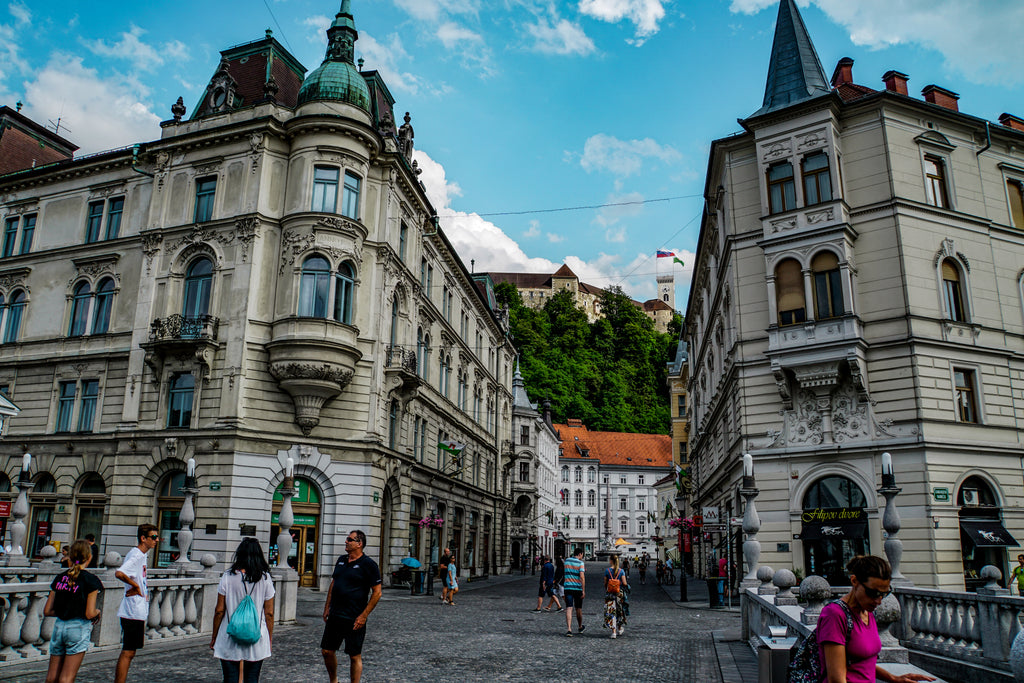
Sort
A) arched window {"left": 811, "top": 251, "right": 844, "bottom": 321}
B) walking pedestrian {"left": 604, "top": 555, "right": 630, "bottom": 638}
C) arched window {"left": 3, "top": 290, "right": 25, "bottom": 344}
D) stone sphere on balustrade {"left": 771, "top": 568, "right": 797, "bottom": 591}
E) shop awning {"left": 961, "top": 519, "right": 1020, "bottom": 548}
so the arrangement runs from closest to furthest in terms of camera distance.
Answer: stone sphere on balustrade {"left": 771, "top": 568, "right": 797, "bottom": 591} < walking pedestrian {"left": 604, "top": 555, "right": 630, "bottom": 638} < shop awning {"left": 961, "top": 519, "right": 1020, "bottom": 548} < arched window {"left": 811, "top": 251, "right": 844, "bottom": 321} < arched window {"left": 3, "top": 290, "right": 25, "bottom": 344}

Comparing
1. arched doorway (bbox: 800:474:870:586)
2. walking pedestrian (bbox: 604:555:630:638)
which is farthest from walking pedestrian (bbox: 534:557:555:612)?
arched doorway (bbox: 800:474:870:586)

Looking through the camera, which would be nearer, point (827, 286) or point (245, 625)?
point (245, 625)

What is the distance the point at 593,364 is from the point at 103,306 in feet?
275

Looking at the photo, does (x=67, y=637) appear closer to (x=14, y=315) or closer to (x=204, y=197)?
(x=204, y=197)

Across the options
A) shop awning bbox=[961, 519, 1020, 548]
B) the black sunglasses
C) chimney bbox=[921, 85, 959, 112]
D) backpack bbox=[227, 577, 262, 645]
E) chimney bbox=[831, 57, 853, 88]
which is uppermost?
chimney bbox=[831, 57, 853, 88]

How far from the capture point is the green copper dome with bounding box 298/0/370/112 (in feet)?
93.0

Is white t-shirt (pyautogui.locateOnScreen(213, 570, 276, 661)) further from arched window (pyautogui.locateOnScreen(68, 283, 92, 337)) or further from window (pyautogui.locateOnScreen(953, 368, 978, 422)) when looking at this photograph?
arched window (pyautogui.locateOnScreen(68, 283, 92, 337))

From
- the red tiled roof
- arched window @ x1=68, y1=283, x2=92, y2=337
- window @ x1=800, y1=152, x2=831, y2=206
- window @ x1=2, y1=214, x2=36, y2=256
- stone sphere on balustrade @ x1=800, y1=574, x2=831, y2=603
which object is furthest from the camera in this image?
the red tiled roof

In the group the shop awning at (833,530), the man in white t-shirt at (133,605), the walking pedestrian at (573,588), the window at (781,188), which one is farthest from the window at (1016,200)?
the man in white t-shirt at (133,605)

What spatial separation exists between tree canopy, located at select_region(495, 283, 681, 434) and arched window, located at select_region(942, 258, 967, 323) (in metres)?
72.4

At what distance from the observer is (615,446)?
100562 millimetres

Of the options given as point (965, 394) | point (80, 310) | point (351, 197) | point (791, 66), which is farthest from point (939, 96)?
point (80, 310)

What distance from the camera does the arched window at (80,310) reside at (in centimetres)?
3059

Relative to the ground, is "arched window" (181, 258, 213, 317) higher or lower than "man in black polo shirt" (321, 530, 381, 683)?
higher
